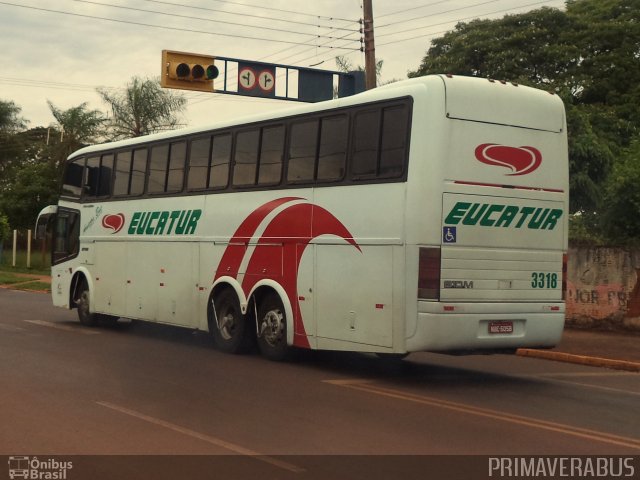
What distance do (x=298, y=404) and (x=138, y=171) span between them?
868 centimetres

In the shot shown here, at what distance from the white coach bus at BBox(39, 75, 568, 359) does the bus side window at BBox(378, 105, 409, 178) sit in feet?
0.08

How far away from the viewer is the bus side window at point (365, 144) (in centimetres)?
1168

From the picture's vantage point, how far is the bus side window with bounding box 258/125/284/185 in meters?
13.5

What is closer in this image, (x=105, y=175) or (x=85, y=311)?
(x=105, y=175)

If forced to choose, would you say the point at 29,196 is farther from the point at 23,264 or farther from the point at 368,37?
the point at 368,37

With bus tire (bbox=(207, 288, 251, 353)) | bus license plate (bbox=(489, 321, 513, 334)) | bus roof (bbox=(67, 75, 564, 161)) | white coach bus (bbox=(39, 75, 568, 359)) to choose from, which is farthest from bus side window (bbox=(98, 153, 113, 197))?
bus license plate (bbox=(489, 321, 513, 334))

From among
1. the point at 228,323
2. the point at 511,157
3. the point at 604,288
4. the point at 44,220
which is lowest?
the point at 228,323

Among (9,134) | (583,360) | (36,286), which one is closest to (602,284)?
(583,360)

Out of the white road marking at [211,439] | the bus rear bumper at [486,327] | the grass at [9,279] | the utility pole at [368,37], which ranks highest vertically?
the utility pole at [368,37]

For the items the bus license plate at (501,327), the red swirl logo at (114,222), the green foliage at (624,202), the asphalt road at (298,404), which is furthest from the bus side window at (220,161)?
the green foliage at (624,202)

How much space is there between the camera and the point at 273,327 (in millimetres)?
13453

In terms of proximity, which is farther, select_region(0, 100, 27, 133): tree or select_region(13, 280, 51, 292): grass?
select_region(0, 100, 27, 133): tree

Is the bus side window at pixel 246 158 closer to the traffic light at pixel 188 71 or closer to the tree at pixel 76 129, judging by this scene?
the traffic light at pixel 188 71

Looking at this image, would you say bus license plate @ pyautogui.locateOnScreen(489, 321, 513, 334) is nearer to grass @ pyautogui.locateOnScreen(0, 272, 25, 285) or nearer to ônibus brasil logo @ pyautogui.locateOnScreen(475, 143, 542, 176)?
ônibus brasil logo @ pyautogui.locateOnScreen(475, 143, 542, 176)
